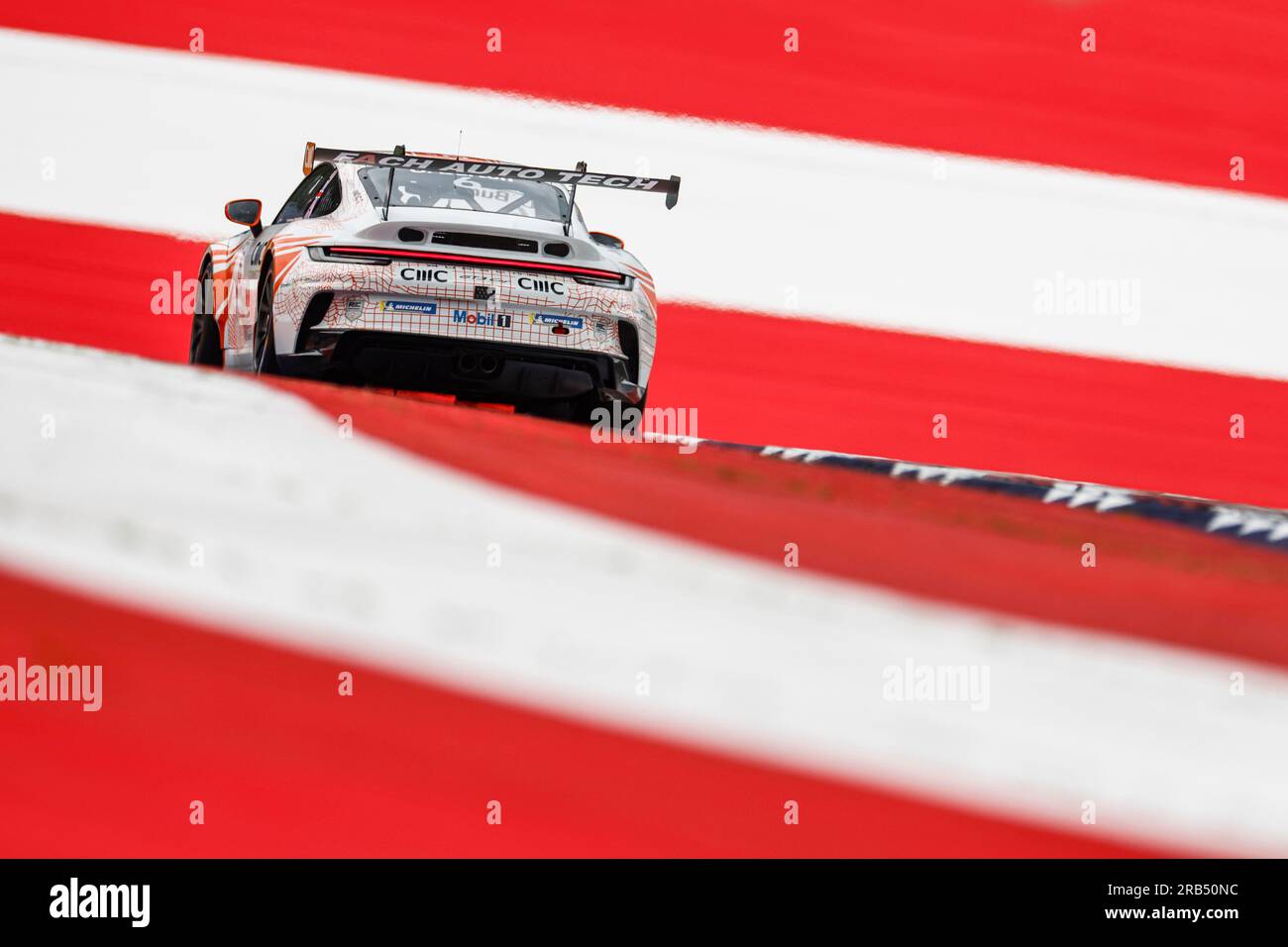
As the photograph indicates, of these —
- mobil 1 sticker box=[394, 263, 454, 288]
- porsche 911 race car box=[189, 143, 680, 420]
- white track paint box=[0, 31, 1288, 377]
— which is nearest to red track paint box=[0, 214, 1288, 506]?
white track paint box=[0, 31, 1288, 377]

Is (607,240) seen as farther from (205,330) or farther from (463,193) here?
(205,330)

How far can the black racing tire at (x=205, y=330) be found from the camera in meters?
7.16

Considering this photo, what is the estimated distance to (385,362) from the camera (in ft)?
18.0

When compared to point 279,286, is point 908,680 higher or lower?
lower

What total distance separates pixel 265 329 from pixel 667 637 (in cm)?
370

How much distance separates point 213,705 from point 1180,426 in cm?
632

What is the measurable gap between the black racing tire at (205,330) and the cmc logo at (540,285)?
86.3 inches

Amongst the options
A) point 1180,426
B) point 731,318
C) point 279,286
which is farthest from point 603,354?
point 1180,426

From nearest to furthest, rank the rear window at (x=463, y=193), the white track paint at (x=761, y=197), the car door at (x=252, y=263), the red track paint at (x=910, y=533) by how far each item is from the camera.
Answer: the red track paint at (x=910, y=533) < the rear window at (x=463, y=193) < the car door at (x=252, y=263) < the white track paint at (x=761, y=197)

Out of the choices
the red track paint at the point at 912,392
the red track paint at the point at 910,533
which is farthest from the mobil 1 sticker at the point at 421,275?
the red track paint at the point at 912,392

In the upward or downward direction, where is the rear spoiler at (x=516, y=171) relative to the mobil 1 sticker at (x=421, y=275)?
upward
